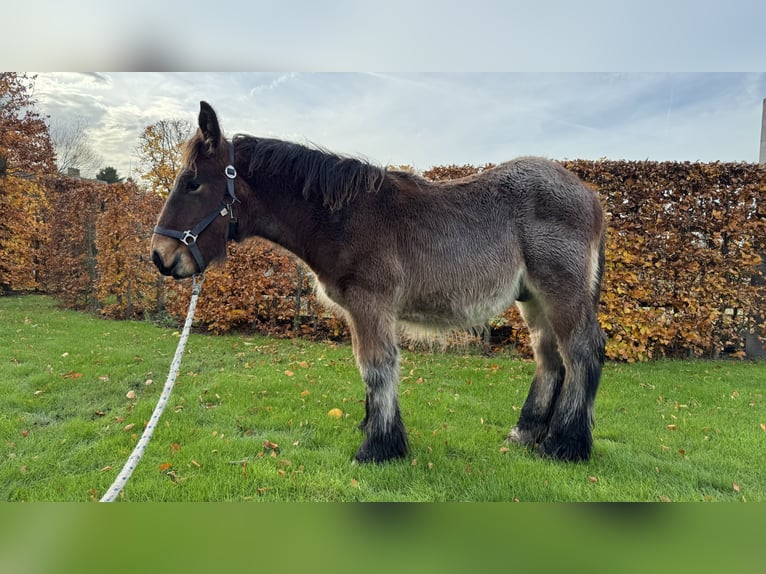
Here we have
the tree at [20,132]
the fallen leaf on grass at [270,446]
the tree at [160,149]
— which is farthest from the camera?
the tree at [160,149]

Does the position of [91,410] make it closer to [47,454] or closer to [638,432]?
[47,454]

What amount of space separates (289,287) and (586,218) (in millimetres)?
5401

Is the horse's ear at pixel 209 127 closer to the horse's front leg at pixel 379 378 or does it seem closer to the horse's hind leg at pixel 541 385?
the horse's front leg at pixel 379 378

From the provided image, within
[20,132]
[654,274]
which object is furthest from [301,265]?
[20,132]

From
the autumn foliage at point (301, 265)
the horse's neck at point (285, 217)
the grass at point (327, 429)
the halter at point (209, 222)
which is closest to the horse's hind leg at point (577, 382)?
the grass at point (327, 429)

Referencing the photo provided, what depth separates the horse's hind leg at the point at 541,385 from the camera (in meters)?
3.47

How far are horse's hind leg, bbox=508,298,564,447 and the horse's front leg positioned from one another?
1165 millimetres

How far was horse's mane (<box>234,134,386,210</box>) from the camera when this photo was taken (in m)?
2.95

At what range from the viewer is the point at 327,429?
12.0 ft

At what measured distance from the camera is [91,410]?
4016 mm

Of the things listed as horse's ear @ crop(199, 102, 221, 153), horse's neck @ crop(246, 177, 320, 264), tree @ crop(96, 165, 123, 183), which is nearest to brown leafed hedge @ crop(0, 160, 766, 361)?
horse's neck @ crop(246, 177, 320, 264)

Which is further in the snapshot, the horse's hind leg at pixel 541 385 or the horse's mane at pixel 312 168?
the horse's hind leg at pixel 541 385

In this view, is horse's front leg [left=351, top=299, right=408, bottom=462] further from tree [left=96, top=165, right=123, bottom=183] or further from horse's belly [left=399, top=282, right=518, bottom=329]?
tree [left=96, top=165, right=123, bottom=183]

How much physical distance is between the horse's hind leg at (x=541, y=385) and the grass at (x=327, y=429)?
0.26 metres
